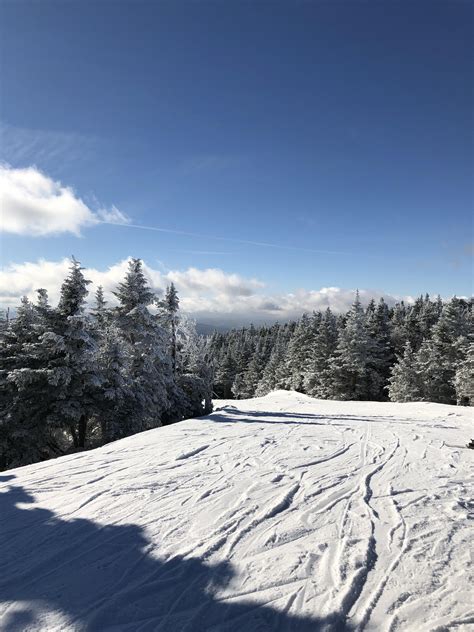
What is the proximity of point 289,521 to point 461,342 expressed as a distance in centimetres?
3326

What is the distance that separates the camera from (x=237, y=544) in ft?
15.0

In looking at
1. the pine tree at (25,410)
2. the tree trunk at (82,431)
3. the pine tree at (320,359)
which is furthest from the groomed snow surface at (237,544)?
the pine tree at (320,359)

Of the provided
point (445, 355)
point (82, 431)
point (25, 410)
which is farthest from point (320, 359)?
point (25, 410)

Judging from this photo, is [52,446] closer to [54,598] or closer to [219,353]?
[54,598]

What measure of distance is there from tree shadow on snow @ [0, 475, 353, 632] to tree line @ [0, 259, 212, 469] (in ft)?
39.6

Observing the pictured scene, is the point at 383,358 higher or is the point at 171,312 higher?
the point at 171,312

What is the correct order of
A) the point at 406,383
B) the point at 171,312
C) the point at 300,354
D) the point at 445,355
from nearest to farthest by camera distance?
the point at 171,312 → the point at 445,355 → the point at 406,383 → the point at 300,354

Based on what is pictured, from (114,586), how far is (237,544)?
155 cm

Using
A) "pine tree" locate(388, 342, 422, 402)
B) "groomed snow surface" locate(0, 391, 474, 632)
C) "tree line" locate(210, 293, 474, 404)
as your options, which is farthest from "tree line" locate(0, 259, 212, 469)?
"pine tree" locate(388, 342, 422, 402)

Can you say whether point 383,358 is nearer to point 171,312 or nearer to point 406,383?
point 406,383

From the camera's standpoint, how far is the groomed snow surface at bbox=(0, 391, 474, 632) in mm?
3391

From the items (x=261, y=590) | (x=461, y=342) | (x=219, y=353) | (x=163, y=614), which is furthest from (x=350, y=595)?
(x=219, y=353)

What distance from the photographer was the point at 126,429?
17.0 meters

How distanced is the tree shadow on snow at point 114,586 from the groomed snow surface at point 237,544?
0.02 m
